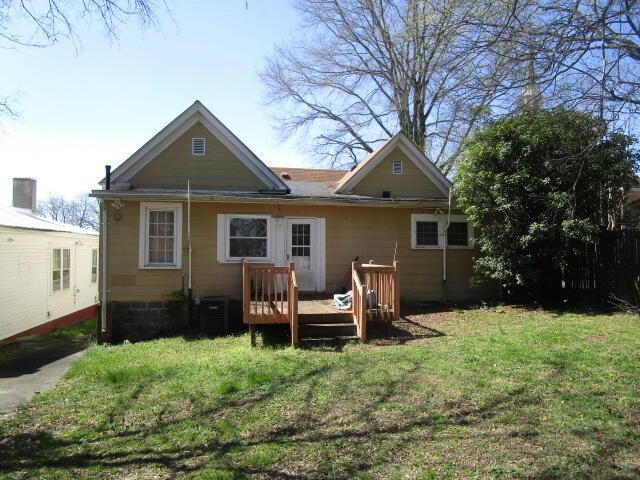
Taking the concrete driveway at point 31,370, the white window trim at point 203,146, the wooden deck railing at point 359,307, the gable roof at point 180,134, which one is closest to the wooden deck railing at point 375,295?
the wooden deck railing at point 359,307

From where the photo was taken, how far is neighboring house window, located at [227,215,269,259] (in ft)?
40.2

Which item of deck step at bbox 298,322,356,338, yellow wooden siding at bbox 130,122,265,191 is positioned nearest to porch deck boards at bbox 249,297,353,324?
Answer: deck step at bbox 298,322,356,338

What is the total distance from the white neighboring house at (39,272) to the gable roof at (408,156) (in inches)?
351

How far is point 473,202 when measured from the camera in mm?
11961

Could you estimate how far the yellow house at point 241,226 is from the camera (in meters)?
11.7

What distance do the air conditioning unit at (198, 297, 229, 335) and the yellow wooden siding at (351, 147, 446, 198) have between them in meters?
4.89

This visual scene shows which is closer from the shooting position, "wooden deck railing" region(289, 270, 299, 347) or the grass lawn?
the grass lawn

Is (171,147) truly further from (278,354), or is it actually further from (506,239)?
(506,239)

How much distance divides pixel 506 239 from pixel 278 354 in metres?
6.31

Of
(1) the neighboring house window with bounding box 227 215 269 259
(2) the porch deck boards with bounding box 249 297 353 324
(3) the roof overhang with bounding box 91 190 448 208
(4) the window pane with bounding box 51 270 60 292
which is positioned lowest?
(2) the porch deck boards with bounding box 249 297 353 324

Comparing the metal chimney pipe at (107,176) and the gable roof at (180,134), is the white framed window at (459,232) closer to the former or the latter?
the gable roof at (180,134)

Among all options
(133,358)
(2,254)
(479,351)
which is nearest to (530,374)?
(479,351)

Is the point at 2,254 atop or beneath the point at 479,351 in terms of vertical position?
atop

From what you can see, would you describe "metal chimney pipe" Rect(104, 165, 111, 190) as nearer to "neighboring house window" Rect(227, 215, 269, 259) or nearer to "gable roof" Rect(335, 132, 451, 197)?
"neighboring house window" Rect(227, 215, 269, 259)
